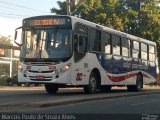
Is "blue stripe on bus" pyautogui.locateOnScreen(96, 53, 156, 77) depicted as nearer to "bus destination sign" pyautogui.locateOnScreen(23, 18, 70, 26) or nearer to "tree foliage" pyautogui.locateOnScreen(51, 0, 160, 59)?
"bus destination sign" pyautogui.locateOnScreen(23, 18, 70, 26)

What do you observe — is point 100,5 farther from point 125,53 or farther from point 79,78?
point 79,78

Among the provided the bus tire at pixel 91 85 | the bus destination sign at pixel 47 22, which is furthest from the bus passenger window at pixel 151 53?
the bus destination sign at pixel 47 22

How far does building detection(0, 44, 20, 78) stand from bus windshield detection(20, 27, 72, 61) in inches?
1029

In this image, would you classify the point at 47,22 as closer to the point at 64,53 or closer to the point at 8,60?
the point at 64,53

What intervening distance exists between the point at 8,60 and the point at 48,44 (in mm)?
28926

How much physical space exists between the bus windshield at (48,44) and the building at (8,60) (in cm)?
2615

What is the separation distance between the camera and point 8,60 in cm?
5088

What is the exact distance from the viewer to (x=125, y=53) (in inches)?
1147

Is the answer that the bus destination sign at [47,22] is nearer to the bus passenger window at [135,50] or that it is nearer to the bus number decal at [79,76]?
the bus number decal at [79,76]

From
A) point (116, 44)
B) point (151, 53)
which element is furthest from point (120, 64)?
point (151, 53)

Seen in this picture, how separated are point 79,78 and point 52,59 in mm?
1792

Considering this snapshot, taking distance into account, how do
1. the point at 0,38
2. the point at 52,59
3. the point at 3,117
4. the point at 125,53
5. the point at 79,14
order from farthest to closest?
the point at 0,38, the point at 79,14, the point at 125,53, the point at 52,59, the point at 3,117

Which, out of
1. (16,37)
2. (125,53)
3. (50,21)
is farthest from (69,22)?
(125,53)

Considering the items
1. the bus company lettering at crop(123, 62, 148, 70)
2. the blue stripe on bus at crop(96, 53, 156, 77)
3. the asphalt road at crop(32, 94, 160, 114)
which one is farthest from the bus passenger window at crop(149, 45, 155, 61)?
the asphalt road at crop(32, 94, 160, 114)
